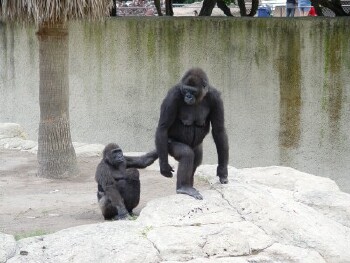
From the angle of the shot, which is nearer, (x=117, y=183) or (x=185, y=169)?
(x=185, y=169)

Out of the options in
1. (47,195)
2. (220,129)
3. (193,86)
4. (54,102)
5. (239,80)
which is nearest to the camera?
(193,86)

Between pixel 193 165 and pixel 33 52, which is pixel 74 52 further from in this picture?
pixel 193 165

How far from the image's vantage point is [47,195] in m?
10.3

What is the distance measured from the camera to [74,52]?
51.0 feet

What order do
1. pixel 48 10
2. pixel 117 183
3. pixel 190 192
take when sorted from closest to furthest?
pixel 190 192 → pixel 117 183 → pixel 48 10

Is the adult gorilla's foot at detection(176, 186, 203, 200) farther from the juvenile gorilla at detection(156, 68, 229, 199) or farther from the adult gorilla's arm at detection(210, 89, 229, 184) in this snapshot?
the adult gorilla's arm at detection(210, 89, 229, 184)

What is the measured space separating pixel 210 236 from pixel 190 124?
1316mm

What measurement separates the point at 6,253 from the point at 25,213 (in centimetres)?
261

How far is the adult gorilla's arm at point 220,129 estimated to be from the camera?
7.67 m

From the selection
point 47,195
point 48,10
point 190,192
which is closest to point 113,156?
point 190,192

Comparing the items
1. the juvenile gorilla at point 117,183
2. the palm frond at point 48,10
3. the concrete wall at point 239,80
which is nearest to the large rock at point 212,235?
the juvenile gorilla at point 117,183

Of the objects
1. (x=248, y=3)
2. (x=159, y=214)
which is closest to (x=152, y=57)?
(x=159, y=214)

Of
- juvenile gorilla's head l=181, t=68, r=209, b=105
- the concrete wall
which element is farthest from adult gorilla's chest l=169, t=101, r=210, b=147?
the concrete wall

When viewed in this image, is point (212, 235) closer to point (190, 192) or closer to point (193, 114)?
point (190, 192)
